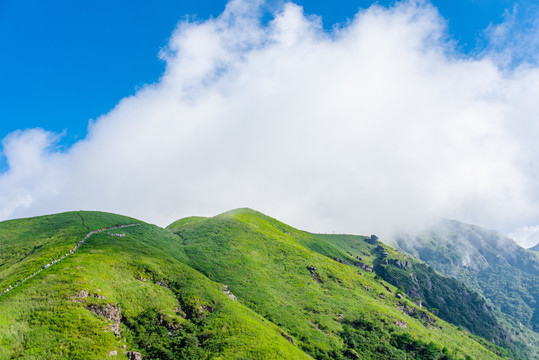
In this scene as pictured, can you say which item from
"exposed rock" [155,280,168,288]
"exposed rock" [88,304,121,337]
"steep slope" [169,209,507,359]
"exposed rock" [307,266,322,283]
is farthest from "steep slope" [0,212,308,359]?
"exposed rock" [307,266,322,283]

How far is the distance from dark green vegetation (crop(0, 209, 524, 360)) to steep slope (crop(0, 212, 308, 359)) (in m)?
0.27

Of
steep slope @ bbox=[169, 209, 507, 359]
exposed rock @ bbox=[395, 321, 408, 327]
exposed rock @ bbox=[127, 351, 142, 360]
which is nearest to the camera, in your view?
exposed rock @ bbox=[127, 351, 142, 360]

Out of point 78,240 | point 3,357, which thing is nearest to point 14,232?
point 78,240

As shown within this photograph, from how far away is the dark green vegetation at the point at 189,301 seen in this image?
54000mm

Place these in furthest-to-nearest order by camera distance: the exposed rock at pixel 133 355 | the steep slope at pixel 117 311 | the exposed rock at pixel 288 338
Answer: the exposed rock at pixel 288 338
the exposed rock at pixel 133 355
the steep slope at pixel 117 311

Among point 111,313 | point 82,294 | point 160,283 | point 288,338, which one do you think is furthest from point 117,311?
point 288,338

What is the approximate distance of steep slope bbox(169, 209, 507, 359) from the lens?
94438 millimetres

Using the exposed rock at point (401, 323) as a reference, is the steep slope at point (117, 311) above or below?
below

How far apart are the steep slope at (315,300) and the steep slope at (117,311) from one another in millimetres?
15945

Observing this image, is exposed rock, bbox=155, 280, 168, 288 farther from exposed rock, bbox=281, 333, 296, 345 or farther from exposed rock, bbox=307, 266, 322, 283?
exposed rock, bbox=307, 266, 322, 283

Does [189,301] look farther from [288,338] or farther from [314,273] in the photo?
[314,273]

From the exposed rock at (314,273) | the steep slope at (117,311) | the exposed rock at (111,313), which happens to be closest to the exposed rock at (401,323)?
the exposed rock at (314,273)

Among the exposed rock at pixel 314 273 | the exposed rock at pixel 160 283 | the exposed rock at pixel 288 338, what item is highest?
Result: the exposed rock at pixel 314 273

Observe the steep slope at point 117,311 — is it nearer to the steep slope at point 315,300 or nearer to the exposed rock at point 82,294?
the exposed rock at point 82,294
